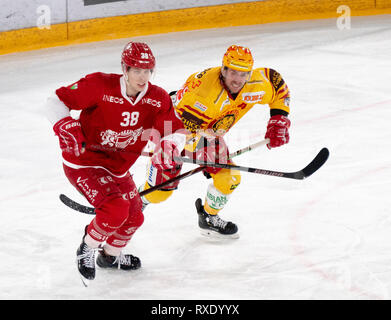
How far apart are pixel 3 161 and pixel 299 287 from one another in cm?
236

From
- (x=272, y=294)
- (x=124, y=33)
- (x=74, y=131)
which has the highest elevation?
(x=74, y=131)

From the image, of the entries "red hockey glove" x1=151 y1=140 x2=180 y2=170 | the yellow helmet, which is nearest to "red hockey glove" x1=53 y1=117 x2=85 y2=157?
"red hockey glove" x1=151 y1=140 x2=180 y2=170

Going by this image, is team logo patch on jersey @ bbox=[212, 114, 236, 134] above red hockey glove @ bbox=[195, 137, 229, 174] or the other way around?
above

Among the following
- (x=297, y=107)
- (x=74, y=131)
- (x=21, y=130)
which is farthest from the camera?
(x=297, y=107)

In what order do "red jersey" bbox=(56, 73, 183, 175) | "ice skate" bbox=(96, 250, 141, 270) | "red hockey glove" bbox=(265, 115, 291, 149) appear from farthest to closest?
"red hockey glove" bbox=(265, 115, 291, 149) → "ice skate" bbox=(96, 250, 141, 270) → "red jersey" bbox=(56, 73, 183, 175)

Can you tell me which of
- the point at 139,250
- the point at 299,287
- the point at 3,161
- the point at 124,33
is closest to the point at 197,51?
the point at 124,33

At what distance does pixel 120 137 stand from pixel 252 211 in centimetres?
111

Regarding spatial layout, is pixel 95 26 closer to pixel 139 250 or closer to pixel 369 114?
pixel 369 114

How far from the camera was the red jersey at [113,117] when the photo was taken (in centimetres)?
300

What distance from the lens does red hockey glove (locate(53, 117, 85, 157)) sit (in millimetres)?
2885

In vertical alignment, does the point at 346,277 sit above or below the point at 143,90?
below

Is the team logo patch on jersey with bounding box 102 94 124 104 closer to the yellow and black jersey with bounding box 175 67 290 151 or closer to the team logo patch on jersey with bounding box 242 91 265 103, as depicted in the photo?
the yellow and black jersey with bounding box 175 67 290 151

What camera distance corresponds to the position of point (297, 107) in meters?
5.61

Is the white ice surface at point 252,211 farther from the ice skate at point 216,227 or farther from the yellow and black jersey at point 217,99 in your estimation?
the yellow and black jersey at point 217,99
